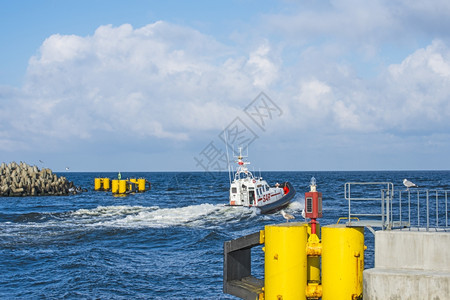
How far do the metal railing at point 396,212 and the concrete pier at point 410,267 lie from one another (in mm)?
425

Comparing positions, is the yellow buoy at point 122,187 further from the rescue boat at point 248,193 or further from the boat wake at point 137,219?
the rescue boat at point 248,193

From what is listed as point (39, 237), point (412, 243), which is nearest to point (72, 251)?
point (39, 237)

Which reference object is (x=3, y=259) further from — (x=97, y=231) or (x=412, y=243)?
(x=412, y=243)

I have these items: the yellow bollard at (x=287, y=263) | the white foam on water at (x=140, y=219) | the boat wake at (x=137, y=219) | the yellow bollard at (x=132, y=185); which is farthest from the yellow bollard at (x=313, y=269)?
the yellow bollard at (x=132, y=185)

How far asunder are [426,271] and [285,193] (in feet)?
117

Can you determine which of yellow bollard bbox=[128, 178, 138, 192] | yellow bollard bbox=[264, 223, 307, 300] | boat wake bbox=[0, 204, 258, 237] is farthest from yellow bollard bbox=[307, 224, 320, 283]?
yellow bollard bbox=[128, 178, 138, 192]

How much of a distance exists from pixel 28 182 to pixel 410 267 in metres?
61.8

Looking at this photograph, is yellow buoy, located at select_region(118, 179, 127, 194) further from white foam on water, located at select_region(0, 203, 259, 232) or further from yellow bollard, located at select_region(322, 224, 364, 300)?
yellow bollard, located at select_region(322, 224, 364, 300)

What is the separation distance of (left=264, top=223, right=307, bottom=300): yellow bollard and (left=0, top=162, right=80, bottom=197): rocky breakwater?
193ft

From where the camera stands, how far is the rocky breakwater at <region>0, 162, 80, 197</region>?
62156mm

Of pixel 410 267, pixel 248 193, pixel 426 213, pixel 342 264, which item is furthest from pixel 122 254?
pixel 248 193

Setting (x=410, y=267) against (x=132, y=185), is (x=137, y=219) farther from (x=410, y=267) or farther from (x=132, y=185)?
(x=132, y=185)

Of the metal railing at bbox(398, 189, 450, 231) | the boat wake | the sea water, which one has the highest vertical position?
the metal railing at bbox(398, 189, 450, 231)

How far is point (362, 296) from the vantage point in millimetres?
8289
